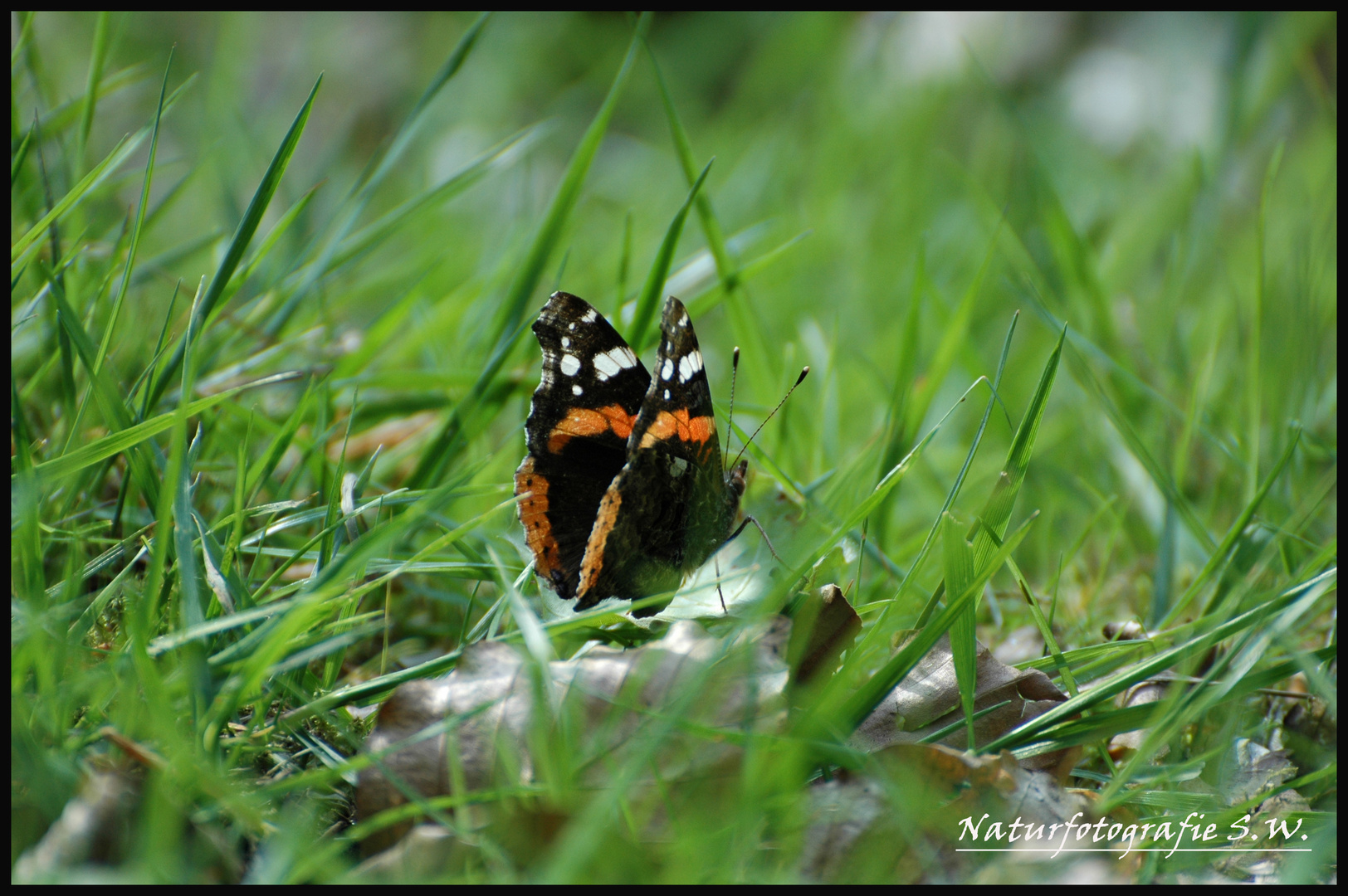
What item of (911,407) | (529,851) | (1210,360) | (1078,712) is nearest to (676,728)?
(529,851)

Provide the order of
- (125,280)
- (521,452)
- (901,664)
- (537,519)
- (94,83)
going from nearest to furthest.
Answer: (901,664), (125,280), (537,519), (94,83), (521,452)

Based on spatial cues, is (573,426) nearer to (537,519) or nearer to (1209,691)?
(537,519)

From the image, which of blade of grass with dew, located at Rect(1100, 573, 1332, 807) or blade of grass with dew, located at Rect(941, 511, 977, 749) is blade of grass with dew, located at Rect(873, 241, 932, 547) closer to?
blade of grass with dew, located at Rect(941, 511, 977, 749)

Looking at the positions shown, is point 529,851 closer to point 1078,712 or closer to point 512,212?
point 1078,712

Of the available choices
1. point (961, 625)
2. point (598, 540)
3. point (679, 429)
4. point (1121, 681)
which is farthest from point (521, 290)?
point (1121, 681)

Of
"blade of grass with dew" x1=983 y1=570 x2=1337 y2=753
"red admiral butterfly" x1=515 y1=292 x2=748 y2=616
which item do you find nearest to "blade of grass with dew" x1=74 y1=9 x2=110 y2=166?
"red admiral butterfly" x1=515 y1=292 x2=748 y2=616

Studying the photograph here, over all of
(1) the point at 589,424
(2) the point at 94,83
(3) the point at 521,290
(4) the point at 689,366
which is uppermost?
(2) the point at 94,83

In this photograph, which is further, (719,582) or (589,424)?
(589,424)
